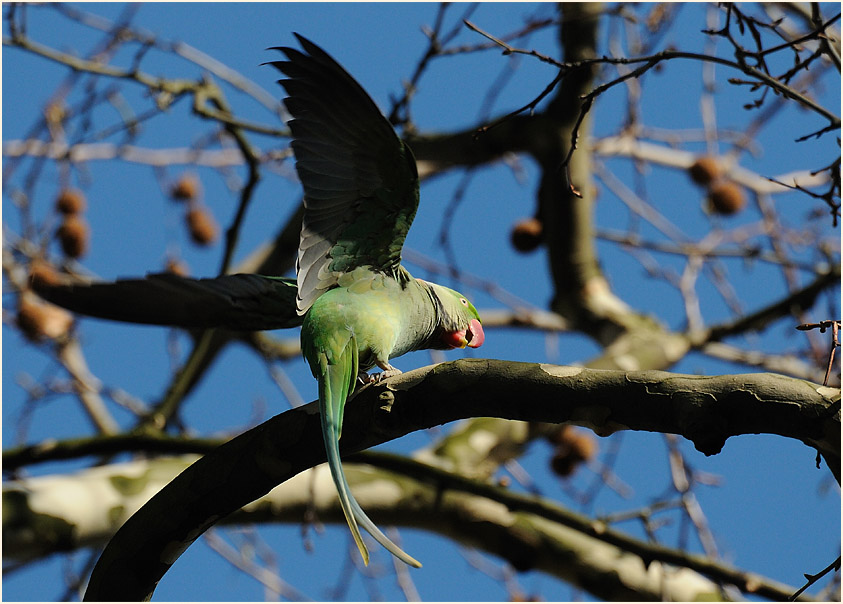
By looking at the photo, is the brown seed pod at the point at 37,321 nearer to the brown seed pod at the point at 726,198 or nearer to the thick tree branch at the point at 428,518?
the thick tree branch at the point at 428,518

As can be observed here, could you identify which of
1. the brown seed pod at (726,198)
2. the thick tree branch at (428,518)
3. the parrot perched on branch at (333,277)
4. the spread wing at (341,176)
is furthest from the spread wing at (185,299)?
the brown seed pod at (726,198)

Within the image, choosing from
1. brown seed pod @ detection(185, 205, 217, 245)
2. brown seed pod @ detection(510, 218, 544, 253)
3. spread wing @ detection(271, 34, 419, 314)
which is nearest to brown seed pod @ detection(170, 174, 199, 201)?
brown seed pod @ detection(185, 205, 217, 245)

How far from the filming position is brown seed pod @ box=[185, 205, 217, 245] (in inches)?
231

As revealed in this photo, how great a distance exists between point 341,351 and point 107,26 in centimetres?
307

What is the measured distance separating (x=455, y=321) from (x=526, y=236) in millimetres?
2489

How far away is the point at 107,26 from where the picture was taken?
14.3 feet

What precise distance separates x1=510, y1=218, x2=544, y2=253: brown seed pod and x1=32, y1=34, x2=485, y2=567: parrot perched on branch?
8.39ft

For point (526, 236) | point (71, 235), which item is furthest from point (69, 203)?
point (526, 236)

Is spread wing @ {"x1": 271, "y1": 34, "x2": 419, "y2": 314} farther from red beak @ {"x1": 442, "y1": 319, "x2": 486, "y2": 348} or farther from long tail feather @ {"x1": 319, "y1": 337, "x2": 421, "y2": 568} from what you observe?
red beak @ {"x1": 442, "y1": 319, "x2": 486, "y2": 348}

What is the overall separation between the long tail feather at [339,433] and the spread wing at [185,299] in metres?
0.54

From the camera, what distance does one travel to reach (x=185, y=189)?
5809 mm

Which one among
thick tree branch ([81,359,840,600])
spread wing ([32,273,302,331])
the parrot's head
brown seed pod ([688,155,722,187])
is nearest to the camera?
thick tree branch ([81,359,840,600])

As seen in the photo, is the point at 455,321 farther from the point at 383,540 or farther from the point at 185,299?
the point at 383,540

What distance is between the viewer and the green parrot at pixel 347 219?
215cm
